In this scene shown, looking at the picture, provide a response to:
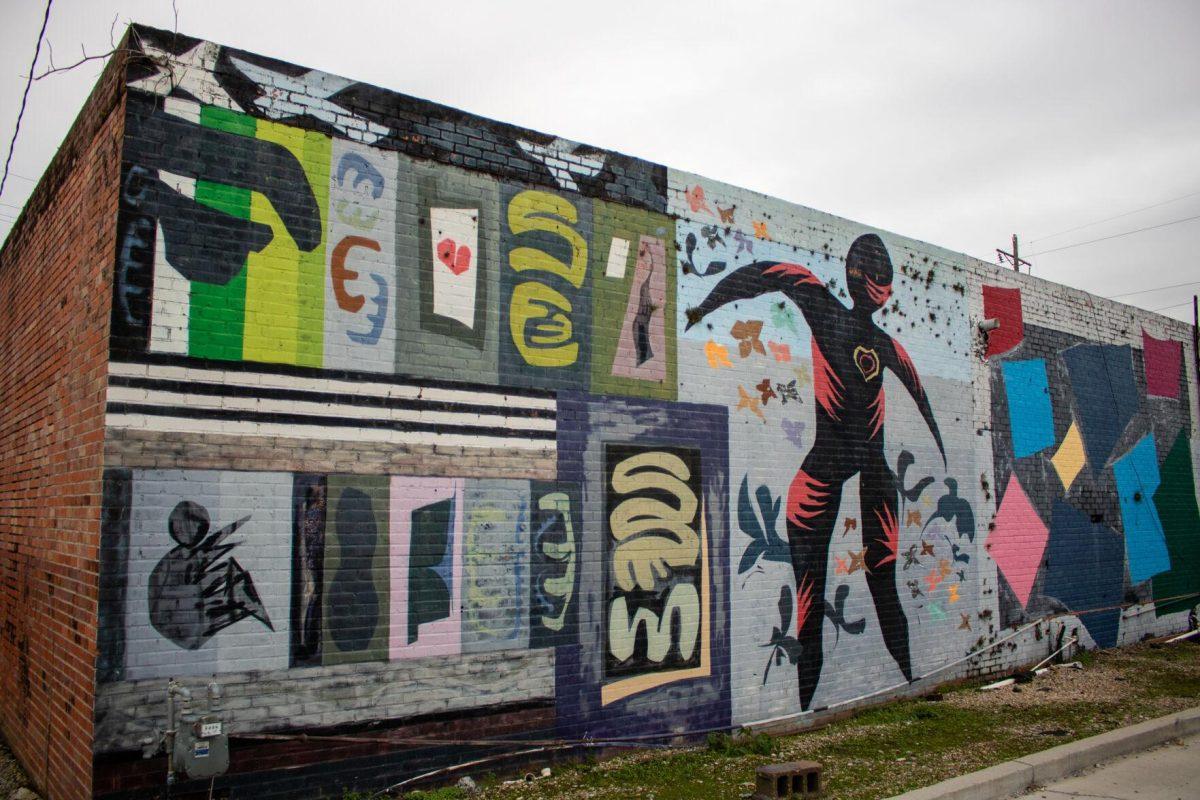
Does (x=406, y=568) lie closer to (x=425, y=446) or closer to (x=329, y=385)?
(x=425, y=446)

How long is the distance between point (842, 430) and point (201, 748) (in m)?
6.75

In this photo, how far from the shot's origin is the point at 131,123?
211 inches

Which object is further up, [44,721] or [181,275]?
[181,275]

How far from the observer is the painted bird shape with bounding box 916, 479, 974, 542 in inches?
397

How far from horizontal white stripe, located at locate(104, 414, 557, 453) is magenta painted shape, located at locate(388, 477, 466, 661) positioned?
0.30 metres

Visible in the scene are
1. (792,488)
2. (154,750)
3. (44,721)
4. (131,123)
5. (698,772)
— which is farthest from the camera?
(792,488)

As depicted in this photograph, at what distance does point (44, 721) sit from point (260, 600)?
2116 mm

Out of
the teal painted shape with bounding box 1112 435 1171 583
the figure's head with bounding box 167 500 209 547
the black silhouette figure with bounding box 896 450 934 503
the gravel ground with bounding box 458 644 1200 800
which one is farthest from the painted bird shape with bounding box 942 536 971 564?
the figure's head with bounding box 167 500 209 547

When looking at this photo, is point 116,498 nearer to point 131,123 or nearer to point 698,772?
point 131,123

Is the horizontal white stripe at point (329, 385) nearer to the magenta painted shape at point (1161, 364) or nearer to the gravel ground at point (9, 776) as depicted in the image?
the gravel ground at point (9, 776)

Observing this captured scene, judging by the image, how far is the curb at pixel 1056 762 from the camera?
625cm

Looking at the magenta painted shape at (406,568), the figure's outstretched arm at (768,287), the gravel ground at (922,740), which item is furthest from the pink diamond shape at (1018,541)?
the magenta painted shape at (406,568)

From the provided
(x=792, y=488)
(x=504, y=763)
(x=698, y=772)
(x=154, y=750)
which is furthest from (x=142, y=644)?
(x=792, y=488)

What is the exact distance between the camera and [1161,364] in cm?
1440
